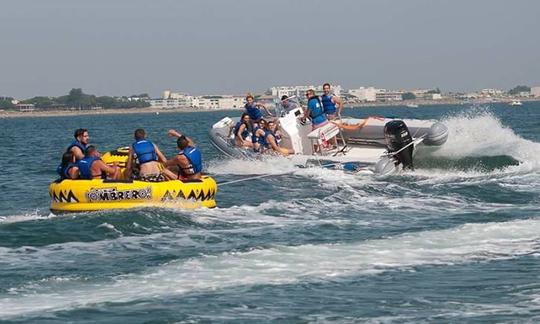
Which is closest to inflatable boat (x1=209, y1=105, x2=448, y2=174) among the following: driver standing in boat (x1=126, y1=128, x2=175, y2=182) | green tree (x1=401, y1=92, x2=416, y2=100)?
driver standing in boat (x1=126, y1=128, x2=175, y2=182)

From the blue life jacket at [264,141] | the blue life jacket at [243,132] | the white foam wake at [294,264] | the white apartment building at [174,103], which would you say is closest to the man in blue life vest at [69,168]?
the white foam wake at [294,264]

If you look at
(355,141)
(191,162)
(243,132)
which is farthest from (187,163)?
(355,141)

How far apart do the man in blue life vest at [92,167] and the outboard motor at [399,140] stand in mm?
6770

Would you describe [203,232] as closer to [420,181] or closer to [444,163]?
[420,181]

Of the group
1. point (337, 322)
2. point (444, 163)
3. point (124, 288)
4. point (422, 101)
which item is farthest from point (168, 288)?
point (422, 101)

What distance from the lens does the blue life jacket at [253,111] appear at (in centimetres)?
2138

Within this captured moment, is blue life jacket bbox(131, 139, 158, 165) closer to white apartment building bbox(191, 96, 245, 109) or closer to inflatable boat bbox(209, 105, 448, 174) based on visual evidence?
inflatable boat bbox(209, 105, 448, 174)

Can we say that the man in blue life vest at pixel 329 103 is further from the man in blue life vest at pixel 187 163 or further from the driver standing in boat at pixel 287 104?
the man in blue life vest at pixel 187 163

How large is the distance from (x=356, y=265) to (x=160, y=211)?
14.0 ft

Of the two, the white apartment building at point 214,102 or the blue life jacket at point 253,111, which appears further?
the white apartment building at point 214,102

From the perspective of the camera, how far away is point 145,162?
47.4ft

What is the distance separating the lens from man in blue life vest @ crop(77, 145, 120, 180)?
1420 centimetres

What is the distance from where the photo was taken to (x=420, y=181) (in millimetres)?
18938

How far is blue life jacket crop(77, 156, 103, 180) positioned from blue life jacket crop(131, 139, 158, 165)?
649 mm
